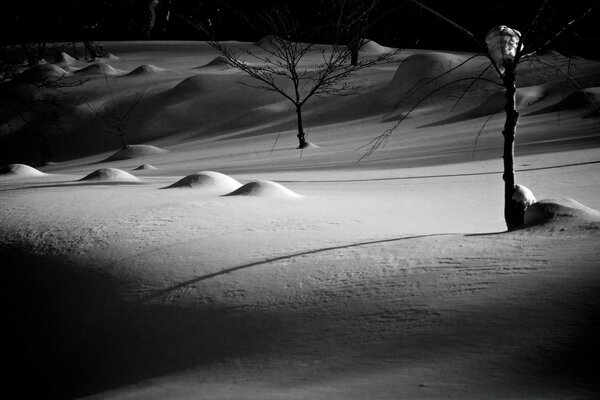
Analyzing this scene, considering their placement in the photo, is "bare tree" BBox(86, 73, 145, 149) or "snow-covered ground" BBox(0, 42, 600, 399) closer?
"snow-covered ground" BBox(0, 42, 600, 399)

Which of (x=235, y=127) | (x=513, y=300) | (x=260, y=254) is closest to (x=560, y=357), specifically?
(x=513, y=300)

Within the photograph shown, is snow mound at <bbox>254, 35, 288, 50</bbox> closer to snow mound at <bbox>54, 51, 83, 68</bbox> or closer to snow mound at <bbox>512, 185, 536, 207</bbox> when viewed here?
snow mound at <bbox>54, 51, 83, 68</bbox>

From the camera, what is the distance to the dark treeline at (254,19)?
6029 millimetres

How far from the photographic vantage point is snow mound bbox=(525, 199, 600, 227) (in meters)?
4.41

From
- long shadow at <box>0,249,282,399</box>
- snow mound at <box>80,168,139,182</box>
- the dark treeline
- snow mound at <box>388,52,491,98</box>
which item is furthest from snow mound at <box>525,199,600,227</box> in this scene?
snow mound at <box>388,52,491,98</box>

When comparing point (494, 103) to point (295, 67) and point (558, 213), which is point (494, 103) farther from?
point (558, 213)

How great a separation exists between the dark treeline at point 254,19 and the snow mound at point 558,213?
1392mm

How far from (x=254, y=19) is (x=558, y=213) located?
3514cm

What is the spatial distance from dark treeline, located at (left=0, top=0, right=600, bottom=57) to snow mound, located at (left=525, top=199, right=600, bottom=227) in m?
A: 1.39

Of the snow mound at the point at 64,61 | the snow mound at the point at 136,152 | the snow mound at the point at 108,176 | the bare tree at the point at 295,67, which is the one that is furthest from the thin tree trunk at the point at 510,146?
the snow mound at the point at 64,61

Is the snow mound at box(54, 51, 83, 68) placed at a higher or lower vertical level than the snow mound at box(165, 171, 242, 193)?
higher

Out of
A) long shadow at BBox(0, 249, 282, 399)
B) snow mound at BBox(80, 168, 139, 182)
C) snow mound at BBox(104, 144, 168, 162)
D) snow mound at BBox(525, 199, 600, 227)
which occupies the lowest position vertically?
long shadow at BBox(0, 249, 282, 399)

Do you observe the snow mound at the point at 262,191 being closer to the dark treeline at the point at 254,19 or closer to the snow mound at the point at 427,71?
the dark treeline at the point at 254,19

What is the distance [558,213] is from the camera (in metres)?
4.50
